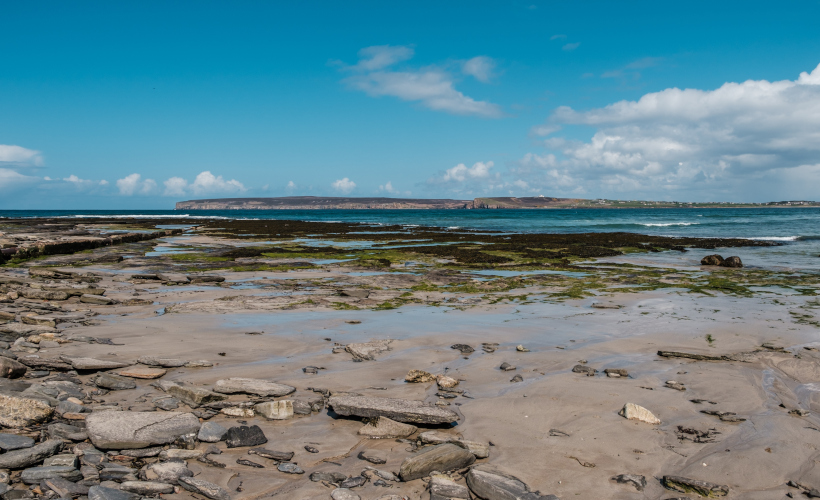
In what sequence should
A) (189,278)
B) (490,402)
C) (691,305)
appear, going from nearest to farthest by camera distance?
(490,402) < (691,305) < (189,278)

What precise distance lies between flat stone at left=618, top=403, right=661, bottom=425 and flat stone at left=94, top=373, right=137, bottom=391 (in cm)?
599

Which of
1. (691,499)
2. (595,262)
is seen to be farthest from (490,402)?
(595,262)

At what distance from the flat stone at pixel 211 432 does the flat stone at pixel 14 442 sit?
4.52ft

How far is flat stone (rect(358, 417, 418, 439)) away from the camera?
16.8 feet

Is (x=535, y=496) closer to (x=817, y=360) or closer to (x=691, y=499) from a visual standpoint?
(x=691, y=499)

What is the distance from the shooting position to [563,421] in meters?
5.66

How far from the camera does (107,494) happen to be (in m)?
3.75

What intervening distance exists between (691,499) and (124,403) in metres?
5.83

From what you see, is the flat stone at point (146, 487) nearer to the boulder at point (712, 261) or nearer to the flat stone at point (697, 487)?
the flat stone at point (697, 487)

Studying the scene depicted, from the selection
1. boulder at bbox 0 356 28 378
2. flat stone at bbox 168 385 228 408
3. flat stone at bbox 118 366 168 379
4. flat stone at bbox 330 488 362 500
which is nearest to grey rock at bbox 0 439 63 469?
flat stone at bbox 168 385 228 408

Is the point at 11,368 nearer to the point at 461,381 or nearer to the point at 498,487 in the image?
the point at 461,381

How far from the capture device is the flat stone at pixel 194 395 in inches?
222

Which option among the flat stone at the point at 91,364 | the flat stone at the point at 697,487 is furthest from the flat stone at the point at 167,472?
the flat stone at the point at 697,487

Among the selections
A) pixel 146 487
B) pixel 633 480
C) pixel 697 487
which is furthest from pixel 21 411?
pixel 697 487
